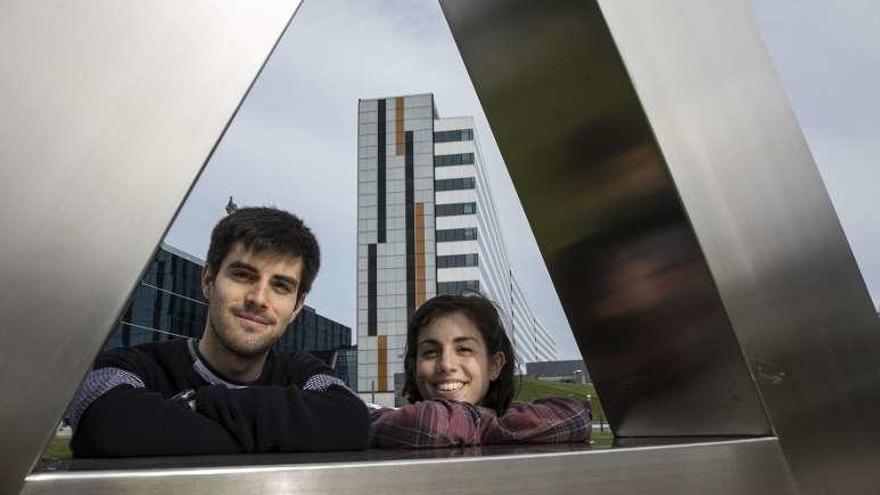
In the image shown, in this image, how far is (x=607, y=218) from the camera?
1354mm

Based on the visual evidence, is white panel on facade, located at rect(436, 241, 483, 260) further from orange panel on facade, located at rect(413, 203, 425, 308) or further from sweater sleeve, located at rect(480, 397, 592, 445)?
sweater sleeve, located at rect(480, 397, 592, 445)

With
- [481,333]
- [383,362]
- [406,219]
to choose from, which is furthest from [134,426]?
Result: [406,219]

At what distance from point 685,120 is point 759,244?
0.27 m

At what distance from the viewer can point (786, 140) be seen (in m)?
1.32

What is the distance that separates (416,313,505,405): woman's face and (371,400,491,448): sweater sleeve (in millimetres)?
480

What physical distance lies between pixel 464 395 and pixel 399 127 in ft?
138

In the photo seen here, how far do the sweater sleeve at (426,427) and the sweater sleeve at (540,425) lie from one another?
0.22 feet

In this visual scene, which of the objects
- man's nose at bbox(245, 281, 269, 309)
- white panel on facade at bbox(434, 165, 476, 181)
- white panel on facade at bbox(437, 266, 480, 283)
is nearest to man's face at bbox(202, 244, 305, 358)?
man's nose at bbox(245, 281, 269, 309)

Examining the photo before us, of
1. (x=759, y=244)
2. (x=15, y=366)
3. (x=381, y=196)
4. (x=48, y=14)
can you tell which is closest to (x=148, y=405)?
(x=15, y=366)

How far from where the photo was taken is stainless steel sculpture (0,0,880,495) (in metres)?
0.60

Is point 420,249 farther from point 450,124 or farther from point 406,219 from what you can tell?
point 450,124

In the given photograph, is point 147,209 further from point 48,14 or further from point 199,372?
point 199,372

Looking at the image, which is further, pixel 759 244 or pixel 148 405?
pixel 759 244

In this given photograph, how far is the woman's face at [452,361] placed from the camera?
1.93 meters
